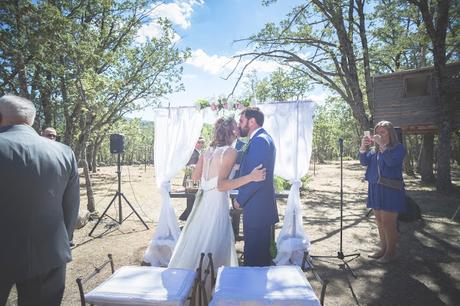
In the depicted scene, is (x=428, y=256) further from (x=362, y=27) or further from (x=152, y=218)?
(x=362, y=27)

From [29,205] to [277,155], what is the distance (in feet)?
14.6

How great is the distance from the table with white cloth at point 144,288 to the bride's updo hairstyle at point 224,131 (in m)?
1.58

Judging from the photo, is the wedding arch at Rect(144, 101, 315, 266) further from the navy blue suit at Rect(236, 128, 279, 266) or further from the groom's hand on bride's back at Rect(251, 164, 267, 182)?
the groom's hand on bride's back at Rect(251, 164, 267, 182)

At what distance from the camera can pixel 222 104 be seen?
5695 millimetres

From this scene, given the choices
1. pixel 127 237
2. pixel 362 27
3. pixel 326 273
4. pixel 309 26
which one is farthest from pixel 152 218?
pixel 362 27

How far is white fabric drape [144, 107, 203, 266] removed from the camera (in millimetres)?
5520

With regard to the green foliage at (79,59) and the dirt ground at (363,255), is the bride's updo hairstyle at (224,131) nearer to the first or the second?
the dirt ground at (363,255)

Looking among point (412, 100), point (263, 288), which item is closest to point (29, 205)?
point (263, 288)

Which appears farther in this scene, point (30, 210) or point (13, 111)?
point (13, 111)

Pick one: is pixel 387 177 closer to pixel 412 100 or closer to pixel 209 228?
pixel 209 228

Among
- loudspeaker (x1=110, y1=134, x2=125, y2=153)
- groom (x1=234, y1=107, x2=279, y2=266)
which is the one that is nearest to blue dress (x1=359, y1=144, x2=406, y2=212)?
groom (x1=234, y1=107, x2=279, y2=266)

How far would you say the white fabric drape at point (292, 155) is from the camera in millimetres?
5211

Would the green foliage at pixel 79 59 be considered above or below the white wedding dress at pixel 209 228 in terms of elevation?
above

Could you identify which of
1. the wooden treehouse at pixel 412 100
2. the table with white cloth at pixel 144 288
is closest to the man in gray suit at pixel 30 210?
the table with white cloth at pixel 144 288
